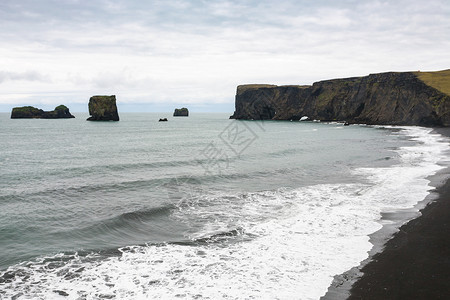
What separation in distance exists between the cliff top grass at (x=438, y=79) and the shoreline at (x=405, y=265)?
84536 millimetres

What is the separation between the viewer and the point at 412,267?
9.24 m

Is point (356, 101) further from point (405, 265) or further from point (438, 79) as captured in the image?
point (405, 265)

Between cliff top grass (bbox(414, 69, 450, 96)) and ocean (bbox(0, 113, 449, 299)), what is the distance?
71385 mm

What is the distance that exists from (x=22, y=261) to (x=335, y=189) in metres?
17.5

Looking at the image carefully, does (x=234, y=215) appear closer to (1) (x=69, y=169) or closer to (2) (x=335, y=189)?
(2) (x=335, y=189)

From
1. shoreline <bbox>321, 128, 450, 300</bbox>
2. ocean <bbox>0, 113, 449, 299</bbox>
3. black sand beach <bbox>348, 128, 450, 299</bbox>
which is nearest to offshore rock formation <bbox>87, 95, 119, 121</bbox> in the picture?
ocean <bbox>0, 113, 449, 299</bbox>

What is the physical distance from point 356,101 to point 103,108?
103 m

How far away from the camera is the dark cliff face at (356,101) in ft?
289

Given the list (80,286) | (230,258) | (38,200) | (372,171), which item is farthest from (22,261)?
(372,171)

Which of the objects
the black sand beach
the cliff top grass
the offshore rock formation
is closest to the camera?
the black sand beach

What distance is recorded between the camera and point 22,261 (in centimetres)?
1083

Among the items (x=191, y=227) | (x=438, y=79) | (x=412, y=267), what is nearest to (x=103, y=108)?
(x=438, y=79)

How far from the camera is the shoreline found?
7949 millimetres

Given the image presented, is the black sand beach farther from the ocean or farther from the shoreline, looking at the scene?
the ocean
